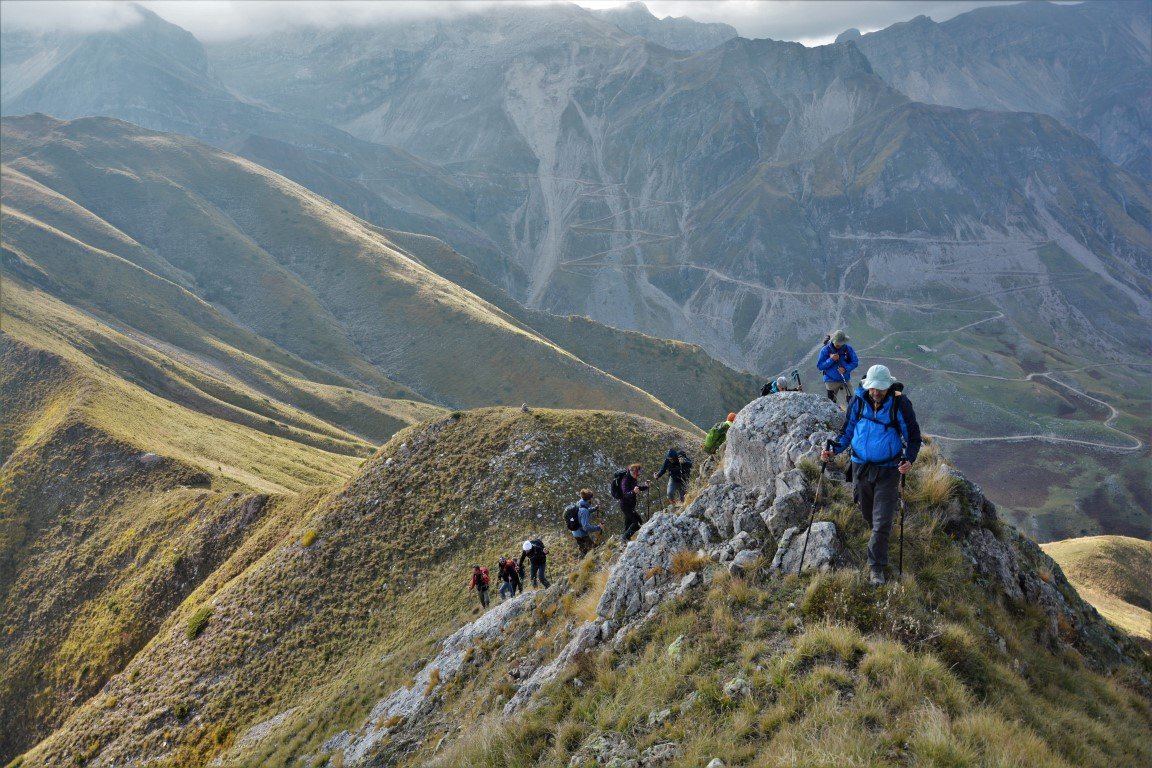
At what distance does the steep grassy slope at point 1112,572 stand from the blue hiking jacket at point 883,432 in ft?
Answer: 236

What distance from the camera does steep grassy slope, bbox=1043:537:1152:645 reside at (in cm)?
6875

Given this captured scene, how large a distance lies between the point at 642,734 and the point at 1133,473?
21694 cm

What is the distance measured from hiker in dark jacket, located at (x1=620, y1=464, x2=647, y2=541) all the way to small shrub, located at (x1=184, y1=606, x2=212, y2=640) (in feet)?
94.9

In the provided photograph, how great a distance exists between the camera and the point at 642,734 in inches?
417

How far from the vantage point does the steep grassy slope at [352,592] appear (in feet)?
98.2

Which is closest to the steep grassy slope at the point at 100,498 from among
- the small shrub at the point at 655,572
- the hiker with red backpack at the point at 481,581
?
the hiker with red backpack at the point at 481,581

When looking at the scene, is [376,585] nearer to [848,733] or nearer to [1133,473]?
[848,733]

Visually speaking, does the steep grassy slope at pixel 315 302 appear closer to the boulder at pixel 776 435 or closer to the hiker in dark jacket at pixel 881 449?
the boulder at pixel 776 435

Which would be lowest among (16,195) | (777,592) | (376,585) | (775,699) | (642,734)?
(376,585)

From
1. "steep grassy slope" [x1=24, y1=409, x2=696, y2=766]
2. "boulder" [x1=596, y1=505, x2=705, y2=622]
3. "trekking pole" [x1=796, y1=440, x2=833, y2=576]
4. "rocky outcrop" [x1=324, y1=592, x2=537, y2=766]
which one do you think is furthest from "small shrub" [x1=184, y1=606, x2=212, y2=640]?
"trekking pole" [x1=796, y1=440, x2=833, y2=576]

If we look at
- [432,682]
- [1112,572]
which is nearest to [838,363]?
[432,682]

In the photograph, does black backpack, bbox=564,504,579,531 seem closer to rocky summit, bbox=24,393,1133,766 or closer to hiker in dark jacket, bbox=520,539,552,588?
hiker in dark jacket, bbox=520,539,552,588

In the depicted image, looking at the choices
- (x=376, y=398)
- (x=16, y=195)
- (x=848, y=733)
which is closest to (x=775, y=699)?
(x=848, y=733)

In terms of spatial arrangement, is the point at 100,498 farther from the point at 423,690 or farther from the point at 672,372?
the point at 672,372
